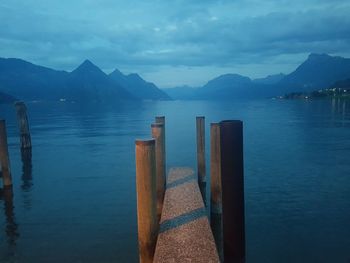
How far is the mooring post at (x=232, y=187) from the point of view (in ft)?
26.7

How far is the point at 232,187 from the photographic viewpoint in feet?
27.3

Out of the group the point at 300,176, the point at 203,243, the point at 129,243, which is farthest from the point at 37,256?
the point at 300,176

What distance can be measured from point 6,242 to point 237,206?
809cm

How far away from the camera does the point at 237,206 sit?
8.33 metres

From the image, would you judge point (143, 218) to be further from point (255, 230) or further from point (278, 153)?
point (278, 153)

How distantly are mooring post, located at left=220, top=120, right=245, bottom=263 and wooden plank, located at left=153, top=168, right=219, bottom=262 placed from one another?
0.52m

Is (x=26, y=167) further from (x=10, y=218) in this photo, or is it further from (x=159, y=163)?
(x=159, y=163)

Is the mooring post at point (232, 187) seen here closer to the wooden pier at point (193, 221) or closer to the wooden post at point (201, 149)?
the wooden pier at point (193, 221)

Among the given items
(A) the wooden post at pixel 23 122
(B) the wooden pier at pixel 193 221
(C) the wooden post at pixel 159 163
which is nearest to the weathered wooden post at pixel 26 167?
(A) the wooden post at pixel 23 122

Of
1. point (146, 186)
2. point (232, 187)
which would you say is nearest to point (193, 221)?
point (232, 187)

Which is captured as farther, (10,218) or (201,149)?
(201,149)

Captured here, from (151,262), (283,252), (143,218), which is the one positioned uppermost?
(143,218)

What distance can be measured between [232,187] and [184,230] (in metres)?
1.98

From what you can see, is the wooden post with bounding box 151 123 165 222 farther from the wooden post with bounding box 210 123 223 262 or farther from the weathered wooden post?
the weathered wooden post
